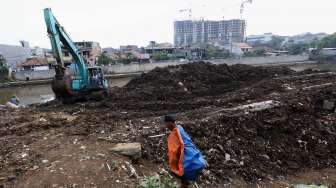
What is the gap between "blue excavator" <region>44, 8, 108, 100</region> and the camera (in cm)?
1135

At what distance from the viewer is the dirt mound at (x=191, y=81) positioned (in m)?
14.1

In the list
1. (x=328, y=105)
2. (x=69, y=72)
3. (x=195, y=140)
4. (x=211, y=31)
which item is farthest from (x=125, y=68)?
(x=211, y=31)

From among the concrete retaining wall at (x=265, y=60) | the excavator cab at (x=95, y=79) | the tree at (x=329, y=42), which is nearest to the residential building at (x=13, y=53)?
the concrete retaining wall at (x=265, y=60)

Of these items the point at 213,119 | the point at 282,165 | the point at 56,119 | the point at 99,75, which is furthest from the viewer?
the point at 99,75

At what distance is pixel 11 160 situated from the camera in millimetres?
5805

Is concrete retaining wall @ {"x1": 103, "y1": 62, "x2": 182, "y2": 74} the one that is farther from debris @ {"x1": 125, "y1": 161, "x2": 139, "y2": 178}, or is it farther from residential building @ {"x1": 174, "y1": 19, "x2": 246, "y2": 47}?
residential building @ {"x1": 174, "y1": 19, "x2": 246, "y2": 47}

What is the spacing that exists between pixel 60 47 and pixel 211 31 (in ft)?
340

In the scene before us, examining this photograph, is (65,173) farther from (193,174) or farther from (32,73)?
(32,73)

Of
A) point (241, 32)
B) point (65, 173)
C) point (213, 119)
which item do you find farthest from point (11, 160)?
point (241, 32)

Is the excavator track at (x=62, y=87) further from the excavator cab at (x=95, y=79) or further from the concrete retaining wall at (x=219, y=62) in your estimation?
the concrete retaining wall at (x=219, y=62)

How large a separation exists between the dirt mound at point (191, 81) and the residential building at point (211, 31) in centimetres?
8544

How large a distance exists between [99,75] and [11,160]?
294 inches

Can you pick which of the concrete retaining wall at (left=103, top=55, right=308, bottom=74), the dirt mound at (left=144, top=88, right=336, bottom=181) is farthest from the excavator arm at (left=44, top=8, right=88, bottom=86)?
the concrete retaining wall at (left=103, top=55, right=308, bottom=74)

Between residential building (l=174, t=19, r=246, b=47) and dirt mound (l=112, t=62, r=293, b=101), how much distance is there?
85445 millimetres
